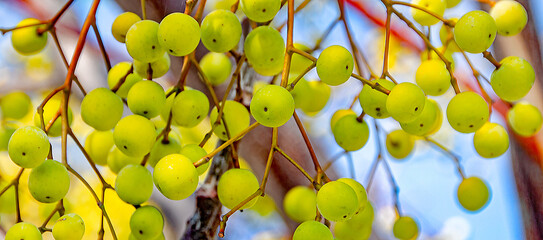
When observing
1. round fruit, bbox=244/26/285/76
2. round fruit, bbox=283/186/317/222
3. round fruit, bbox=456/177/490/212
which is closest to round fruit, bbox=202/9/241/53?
round fruit, bbox=244/26/285/76

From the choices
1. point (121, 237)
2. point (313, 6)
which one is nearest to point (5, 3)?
point (121, 237)

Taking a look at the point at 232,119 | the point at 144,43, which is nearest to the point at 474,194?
the point at 232,119

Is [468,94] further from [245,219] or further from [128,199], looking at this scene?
[245,219]

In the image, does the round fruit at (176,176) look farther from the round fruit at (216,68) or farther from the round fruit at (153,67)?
the round fruit at (216,68)

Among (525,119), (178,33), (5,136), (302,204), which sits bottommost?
(5,136)

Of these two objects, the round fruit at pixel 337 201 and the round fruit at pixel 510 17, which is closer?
the round fruit at pixel 337 201

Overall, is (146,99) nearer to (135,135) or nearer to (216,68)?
(135,135)

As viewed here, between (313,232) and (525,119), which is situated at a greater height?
(525,119)

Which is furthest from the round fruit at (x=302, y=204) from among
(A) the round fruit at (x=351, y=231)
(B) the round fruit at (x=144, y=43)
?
(B) the round fruit at (x=144, y=43)

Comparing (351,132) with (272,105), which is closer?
(272,105)
